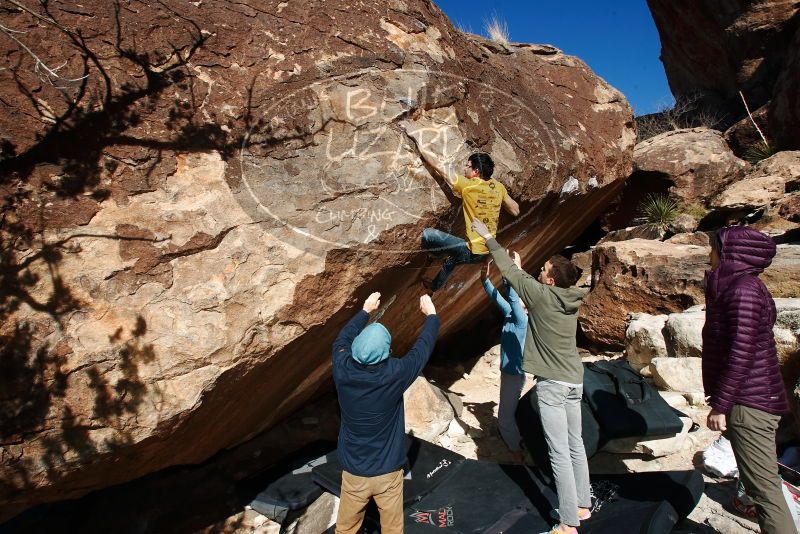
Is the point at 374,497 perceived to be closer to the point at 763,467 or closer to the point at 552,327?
the point at 552,327

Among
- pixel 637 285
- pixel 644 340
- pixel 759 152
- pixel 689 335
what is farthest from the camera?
pixel 759 152

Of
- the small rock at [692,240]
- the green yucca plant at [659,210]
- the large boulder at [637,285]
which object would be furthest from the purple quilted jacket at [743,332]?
the green yucca plant at [659,210]

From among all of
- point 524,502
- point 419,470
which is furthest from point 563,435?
point 419,470

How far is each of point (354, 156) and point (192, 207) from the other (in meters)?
0.88

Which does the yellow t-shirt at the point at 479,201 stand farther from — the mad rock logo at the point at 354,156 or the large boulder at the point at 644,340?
the large boulder at the point at 644,340

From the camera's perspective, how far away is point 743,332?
2.00 metres

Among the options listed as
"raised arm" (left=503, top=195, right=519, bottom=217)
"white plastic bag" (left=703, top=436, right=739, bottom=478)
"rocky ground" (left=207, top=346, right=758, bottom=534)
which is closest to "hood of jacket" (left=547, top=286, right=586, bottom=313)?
"raised arm" (left=503, top=195, right=519, bottom=217)

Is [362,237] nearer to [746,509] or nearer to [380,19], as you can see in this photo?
[380,19]

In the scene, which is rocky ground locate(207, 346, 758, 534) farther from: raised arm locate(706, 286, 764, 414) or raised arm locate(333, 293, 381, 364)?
raised arm locate(333, 293, 381, 364)

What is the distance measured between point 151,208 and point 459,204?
1696 millimetres

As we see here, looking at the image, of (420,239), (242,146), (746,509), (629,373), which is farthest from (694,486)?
(242,146)

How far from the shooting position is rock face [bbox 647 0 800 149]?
9980 mm

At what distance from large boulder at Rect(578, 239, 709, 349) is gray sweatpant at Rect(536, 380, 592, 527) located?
329 cm

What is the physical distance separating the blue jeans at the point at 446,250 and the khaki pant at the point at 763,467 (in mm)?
1612
